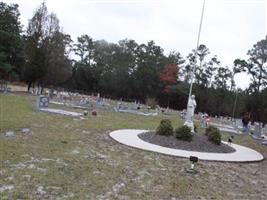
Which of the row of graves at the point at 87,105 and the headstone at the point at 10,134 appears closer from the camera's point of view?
the headstone at the point at 10,134

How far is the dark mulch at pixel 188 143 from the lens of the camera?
14.1 m

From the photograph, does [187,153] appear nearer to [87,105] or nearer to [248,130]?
[248,130]

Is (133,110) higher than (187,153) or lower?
higher

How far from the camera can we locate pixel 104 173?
8.37 meters

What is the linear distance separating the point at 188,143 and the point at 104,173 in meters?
6.79

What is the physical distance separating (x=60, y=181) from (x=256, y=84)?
5349 cm

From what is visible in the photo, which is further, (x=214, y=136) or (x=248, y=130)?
(x=248, y=130)

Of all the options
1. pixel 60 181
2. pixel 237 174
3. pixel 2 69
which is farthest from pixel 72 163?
pixel 2 69

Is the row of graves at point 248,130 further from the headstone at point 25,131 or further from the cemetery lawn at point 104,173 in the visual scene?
the headstone at point 25,131

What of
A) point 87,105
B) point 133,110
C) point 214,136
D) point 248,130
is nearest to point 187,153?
point 214,136

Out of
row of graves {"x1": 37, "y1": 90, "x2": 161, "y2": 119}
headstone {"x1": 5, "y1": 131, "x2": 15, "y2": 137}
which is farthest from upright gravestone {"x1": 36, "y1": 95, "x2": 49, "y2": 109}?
headstone {"x1": 5, "y1": 131, "x2": 15, "y2": 137}

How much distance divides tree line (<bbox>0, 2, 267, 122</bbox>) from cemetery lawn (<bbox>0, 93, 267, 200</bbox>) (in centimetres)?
3303


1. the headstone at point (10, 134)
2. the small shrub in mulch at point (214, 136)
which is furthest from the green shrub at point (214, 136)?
the headstone at point (10, 134)

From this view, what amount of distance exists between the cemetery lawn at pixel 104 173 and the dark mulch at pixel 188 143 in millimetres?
2029
